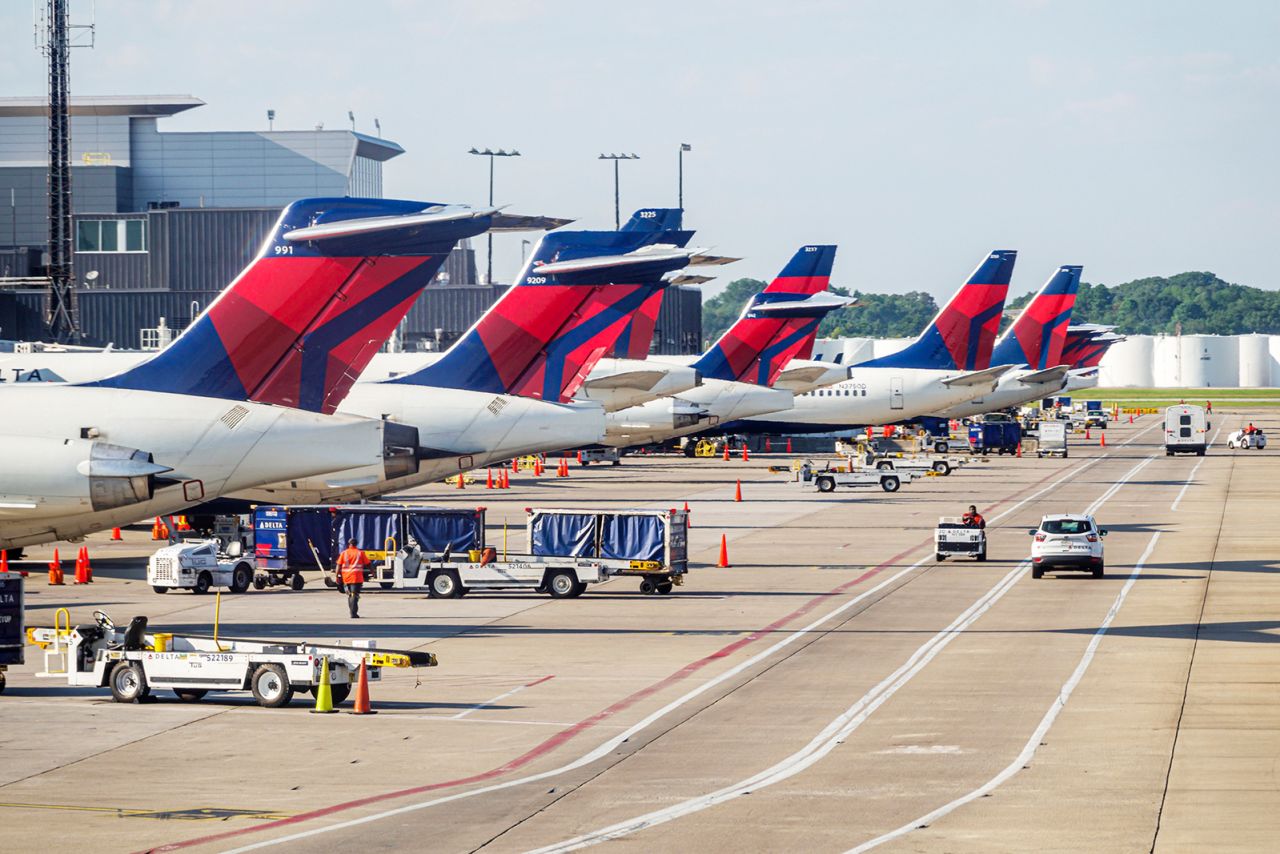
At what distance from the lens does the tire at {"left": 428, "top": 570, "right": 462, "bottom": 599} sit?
46969 millimetres

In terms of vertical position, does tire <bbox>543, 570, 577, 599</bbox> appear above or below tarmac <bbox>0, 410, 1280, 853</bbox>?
above

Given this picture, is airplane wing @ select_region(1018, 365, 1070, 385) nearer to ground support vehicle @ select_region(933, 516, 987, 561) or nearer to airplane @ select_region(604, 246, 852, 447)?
airplane @ select_region(604, 246, 852, 447)

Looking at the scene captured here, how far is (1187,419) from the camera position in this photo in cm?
12875

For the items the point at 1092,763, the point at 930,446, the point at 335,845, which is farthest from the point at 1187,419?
the point at 335,845

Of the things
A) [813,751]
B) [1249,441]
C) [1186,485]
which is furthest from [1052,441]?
[813,751]

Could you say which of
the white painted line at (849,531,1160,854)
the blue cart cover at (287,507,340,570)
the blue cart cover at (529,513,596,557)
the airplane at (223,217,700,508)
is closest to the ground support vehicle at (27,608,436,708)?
the white painted line at (849,531,1160,854)

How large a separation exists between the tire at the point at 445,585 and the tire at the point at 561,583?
226cm

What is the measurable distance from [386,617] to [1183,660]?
17795 mm

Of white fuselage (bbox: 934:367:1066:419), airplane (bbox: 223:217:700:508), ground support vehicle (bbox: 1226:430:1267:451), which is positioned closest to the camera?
airplane (bbox: 223:217:700:508)

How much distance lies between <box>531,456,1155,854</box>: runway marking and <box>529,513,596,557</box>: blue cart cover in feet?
33.9

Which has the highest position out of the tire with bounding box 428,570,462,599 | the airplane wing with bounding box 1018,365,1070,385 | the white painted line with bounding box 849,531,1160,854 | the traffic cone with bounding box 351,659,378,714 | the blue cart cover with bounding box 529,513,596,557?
the airplane wing with bounding box 1018,365,1070,385

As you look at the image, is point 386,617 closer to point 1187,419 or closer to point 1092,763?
Result: point 1092,763

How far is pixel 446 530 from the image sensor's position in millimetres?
49312

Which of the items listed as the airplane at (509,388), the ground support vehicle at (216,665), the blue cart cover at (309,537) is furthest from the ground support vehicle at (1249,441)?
the ground support vehicle at (216,665)
